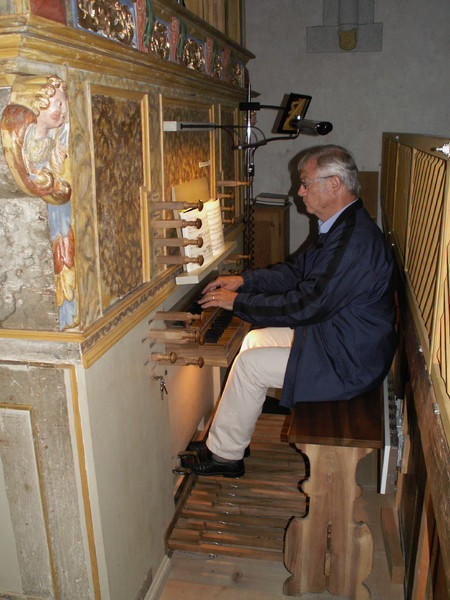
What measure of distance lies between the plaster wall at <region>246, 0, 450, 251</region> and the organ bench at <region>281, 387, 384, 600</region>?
3.99 meters

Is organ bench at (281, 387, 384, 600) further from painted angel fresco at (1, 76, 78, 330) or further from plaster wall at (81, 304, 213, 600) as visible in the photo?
painted angel fresco at (1, 76, 78, 330)

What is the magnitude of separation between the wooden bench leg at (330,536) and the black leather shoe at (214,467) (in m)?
0.65

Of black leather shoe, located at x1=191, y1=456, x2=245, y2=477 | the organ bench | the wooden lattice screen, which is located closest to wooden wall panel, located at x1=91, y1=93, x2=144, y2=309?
the organ bench

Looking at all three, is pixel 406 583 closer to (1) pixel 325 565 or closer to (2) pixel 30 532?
(1) pixel 325 565

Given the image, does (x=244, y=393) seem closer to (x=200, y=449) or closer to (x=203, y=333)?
(x=203, y=333)

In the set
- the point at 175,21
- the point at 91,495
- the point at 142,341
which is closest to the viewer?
the point at 91,495

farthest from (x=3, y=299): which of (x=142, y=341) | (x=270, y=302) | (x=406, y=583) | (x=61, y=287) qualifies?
(x=406, y=583)

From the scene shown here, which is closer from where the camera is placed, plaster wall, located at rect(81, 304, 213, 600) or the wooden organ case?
the wooden organ case

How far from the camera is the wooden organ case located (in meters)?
1.65

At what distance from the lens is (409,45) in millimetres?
5758

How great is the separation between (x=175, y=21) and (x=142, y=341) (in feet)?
4.87

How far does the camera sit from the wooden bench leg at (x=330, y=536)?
2561mm

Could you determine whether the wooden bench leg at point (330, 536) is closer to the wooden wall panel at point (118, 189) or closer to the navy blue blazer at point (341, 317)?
the navy blue blazer at point (341, 317)

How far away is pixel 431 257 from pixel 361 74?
4.39 metres
